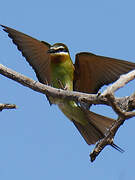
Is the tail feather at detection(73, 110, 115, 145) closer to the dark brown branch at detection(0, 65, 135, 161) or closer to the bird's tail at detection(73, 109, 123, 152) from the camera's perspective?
the bird's tail at detection(73, 109, 123, 152)

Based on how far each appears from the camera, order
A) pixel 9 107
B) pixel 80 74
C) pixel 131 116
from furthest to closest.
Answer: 1. pixel 80 74
2. pixel 9 107
3. pixel 131 116

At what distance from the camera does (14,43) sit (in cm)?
351

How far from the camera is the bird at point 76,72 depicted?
3047 mm

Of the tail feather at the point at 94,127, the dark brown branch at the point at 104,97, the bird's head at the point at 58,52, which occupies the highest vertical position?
the bird's head at the point at 58,52

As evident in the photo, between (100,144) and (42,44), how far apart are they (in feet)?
5.05

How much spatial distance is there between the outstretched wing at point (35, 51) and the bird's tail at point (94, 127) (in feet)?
1.80

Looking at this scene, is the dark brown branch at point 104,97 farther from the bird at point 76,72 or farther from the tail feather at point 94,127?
the tail feather at point 94,127

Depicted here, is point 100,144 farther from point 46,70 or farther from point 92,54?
point 46,70

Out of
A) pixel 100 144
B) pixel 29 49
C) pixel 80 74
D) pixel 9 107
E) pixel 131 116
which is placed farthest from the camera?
pixel 29 49

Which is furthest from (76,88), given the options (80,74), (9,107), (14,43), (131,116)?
(131,116)

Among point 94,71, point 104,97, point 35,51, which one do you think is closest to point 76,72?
point 94,71

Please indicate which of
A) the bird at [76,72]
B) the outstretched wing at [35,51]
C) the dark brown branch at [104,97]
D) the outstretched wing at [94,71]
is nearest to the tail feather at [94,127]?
the bird at [76,72]

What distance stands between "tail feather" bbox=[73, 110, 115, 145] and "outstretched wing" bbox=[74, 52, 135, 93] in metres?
0.24

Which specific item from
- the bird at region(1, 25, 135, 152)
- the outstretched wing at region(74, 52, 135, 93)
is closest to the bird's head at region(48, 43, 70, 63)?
the bird at region(1, 25, 135, 152)
